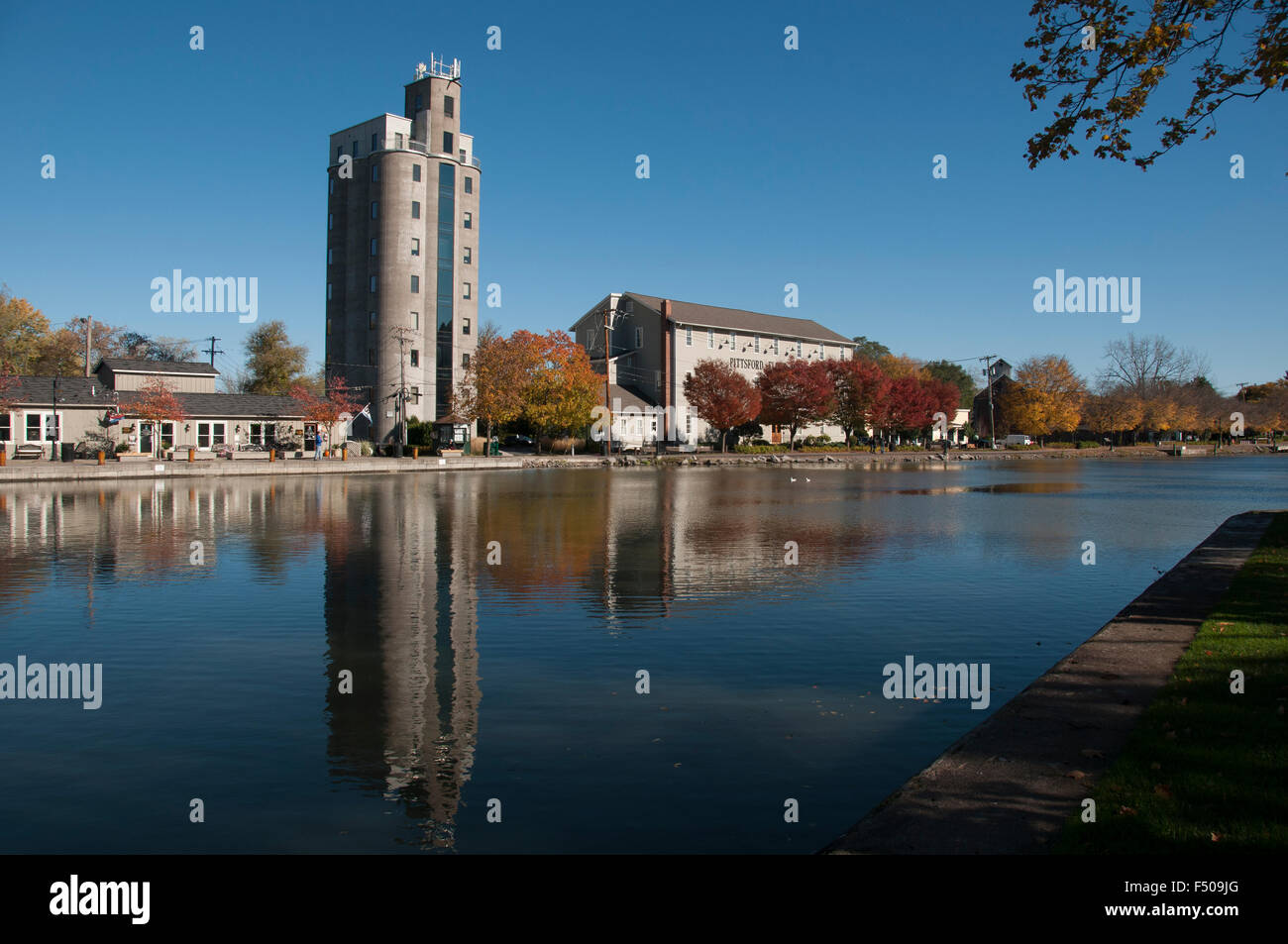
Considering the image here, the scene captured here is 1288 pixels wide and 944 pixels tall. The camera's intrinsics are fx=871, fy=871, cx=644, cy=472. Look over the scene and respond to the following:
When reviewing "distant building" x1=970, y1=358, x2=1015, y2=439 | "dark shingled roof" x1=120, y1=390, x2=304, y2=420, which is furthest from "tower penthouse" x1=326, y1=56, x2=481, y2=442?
→ "distant building" x1=970, y1=358, x2=1015, y2=439

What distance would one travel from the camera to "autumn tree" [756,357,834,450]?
85.4 metres

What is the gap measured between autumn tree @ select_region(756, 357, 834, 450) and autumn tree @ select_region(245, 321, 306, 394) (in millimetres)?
50225

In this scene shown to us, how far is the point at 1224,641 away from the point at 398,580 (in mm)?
12030

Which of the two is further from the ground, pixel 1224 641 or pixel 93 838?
pixel 1224 641

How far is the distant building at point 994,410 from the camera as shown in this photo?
12231cm

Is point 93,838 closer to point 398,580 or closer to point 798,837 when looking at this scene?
point 798,837

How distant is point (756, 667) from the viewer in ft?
31.9

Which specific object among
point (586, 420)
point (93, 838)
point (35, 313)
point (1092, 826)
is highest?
point (35, 313)

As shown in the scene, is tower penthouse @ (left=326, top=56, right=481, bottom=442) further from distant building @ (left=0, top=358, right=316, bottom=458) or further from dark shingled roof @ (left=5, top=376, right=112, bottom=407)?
dark shingled roof @ (left=5, top=376, right=112, bottom=407)

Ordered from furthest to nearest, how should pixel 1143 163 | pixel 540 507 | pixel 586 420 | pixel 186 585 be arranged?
1. pixel 586 420
2. pixel 540 507
3. pixel 186 585
4. pixel 1143 163

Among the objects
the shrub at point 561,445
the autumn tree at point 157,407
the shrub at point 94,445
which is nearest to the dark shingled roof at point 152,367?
the autumn tree at point 157,407

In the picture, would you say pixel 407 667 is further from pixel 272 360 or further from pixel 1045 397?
pixel 1045 397
